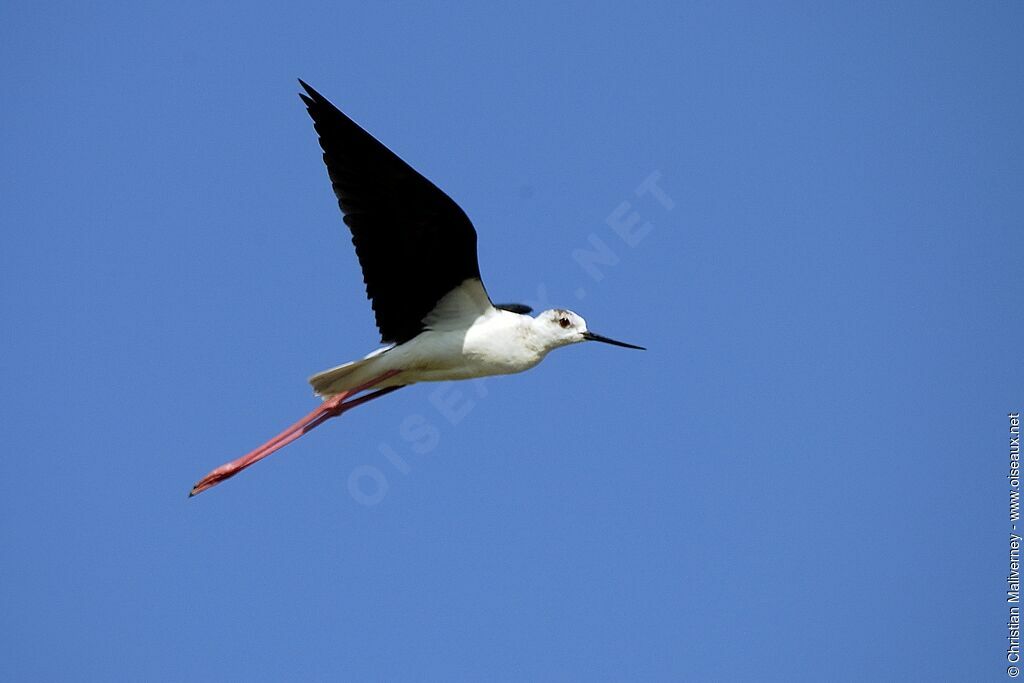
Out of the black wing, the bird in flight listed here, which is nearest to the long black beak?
the bird in flight

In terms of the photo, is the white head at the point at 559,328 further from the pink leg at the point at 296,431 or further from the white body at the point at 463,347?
the pink leg at the point at 296,431

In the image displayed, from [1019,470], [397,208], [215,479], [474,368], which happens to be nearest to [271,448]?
[215,479]

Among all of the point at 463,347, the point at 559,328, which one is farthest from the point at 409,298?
the point at 559,328

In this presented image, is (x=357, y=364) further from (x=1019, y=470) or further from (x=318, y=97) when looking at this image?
(x=1019, y=470)

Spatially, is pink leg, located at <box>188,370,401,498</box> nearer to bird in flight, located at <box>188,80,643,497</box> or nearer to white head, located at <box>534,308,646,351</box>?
bird in flight, located at <box>188,80,643,497</box>

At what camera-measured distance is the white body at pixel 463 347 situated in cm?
686

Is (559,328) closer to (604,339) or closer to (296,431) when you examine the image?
(604,339)

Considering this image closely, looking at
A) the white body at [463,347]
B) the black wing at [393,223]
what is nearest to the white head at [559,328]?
the white body at [463,347]

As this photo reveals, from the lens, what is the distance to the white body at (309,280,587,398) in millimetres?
6855

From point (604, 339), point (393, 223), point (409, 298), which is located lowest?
point (604, 339)

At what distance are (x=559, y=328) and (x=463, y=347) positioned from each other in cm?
61

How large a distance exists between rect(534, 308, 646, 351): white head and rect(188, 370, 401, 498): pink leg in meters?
0.96

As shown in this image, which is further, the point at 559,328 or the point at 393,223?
the point at 559,328

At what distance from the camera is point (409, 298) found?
6820 millimetres
